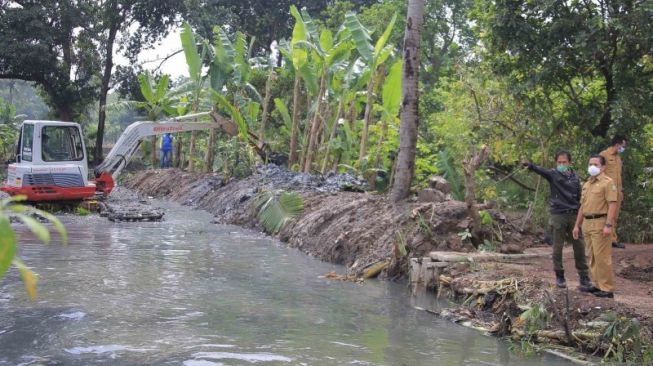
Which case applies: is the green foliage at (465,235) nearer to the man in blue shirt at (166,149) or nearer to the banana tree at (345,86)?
the banana tree at (345,86)

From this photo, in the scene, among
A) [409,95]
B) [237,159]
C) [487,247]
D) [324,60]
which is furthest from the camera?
[237,159]

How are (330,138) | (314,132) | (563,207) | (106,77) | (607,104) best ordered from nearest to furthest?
(563,207), (607,104), (330,138), (314,132), (106,77)

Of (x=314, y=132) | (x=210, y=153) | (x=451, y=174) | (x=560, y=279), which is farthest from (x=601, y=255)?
(x=210, y=153)

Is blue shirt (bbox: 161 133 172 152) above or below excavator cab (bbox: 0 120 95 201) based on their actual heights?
above

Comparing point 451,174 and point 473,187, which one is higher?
point 451,174

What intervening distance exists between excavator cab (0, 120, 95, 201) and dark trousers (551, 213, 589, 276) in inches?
522

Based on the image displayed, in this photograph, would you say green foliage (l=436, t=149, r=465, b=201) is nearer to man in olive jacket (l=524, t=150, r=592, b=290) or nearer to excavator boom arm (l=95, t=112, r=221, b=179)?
man in olive jacket (l=524, t=150, r=592, b=290)

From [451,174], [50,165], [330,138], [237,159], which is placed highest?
[330,138]

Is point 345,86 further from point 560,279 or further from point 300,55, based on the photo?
point 560,279

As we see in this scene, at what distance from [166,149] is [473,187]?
2319 centimetres

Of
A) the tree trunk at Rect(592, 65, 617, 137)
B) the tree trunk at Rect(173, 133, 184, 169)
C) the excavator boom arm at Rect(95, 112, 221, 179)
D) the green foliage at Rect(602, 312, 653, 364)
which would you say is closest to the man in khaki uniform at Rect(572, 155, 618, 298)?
the green foliage at Rect(602, 312, 653, 364)

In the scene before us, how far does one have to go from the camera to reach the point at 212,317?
842 cm

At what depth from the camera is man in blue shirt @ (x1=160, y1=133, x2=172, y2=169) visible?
105 ft

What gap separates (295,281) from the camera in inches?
437
